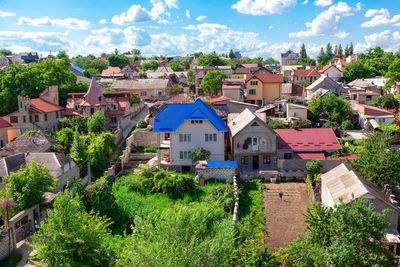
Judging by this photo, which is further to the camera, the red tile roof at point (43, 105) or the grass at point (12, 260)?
the red tile roof at point (43, 105)

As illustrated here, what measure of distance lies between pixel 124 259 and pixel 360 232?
35.0 ft

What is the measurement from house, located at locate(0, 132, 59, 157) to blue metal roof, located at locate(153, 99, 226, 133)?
40.3 ft

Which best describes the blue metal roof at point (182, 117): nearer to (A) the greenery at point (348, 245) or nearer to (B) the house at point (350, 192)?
(B) the house at point (350, 192)

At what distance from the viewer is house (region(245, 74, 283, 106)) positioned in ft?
200

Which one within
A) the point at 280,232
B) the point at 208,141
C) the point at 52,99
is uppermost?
the point at 52,99

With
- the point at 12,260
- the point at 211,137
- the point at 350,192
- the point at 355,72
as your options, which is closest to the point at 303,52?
the point at 355,72

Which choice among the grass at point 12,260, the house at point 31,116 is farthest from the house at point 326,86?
the grass at point 12,260

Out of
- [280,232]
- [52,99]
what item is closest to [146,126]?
[52,99]

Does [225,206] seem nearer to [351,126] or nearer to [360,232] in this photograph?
[360,232]

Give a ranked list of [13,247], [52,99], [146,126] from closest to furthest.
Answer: [13,247], [146,126], [52,99]

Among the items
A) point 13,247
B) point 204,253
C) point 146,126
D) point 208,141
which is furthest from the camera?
point 146,126

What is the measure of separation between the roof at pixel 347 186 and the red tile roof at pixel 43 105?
3911cm

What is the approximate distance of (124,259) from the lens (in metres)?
15.2

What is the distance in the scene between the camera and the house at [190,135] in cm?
3556
